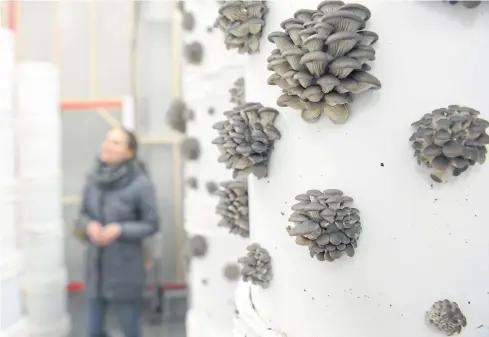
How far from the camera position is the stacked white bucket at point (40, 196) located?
5.20 feet

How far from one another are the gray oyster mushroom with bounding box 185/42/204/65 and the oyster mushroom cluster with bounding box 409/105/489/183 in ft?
2.41

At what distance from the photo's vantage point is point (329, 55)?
47 centimetres

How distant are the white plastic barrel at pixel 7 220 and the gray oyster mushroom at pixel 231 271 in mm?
432

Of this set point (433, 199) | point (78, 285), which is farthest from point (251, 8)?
point (78, 285)

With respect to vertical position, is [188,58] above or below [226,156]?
above

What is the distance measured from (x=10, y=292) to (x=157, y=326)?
982 mm

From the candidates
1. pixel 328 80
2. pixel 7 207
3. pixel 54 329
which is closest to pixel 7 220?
pixel 7 207

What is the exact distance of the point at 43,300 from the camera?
1658mm

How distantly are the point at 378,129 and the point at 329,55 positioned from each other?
0.09 meters

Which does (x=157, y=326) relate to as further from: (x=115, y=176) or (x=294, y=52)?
(x=294, y=52)

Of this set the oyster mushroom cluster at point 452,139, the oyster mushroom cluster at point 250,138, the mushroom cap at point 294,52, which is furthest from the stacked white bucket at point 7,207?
the oyster mushroom cluster at point 452,139

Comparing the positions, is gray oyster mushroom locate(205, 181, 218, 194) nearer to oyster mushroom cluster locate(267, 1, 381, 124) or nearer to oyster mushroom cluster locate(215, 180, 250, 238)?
oyster mushroom cluster locate(215, 180, 250, 238)

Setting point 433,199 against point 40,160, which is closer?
point 433,199

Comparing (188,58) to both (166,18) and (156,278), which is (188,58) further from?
(156,278)
